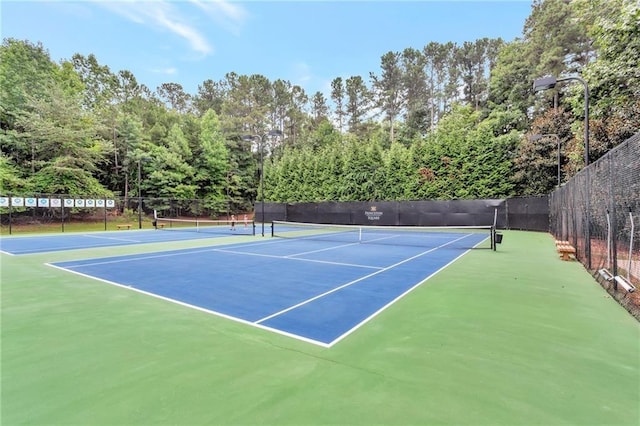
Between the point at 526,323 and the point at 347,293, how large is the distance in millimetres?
A: 2440

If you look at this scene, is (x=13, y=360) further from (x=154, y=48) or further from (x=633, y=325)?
(x=154, y=48)

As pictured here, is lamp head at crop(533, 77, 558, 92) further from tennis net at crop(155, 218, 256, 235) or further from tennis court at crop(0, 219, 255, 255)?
tennis court at crop(0, 219, 255, 255)

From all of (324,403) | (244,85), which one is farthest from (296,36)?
(244,85)

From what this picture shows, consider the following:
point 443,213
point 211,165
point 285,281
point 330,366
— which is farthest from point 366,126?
point 330,366

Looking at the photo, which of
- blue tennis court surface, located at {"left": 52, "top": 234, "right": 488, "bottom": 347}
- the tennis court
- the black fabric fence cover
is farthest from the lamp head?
the tennis court

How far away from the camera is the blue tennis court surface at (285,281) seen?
4.09 m

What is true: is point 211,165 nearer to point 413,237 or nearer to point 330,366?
point 413,237

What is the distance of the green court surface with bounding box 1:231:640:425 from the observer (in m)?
2.14

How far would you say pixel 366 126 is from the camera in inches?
1869

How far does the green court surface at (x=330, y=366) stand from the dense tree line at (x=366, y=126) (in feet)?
27.1

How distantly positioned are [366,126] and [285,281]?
44.2 m

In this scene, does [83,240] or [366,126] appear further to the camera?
[366,126]

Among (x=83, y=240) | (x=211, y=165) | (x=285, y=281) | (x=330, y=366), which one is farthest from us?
(x=211, y=165)

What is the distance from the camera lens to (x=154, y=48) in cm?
2091
